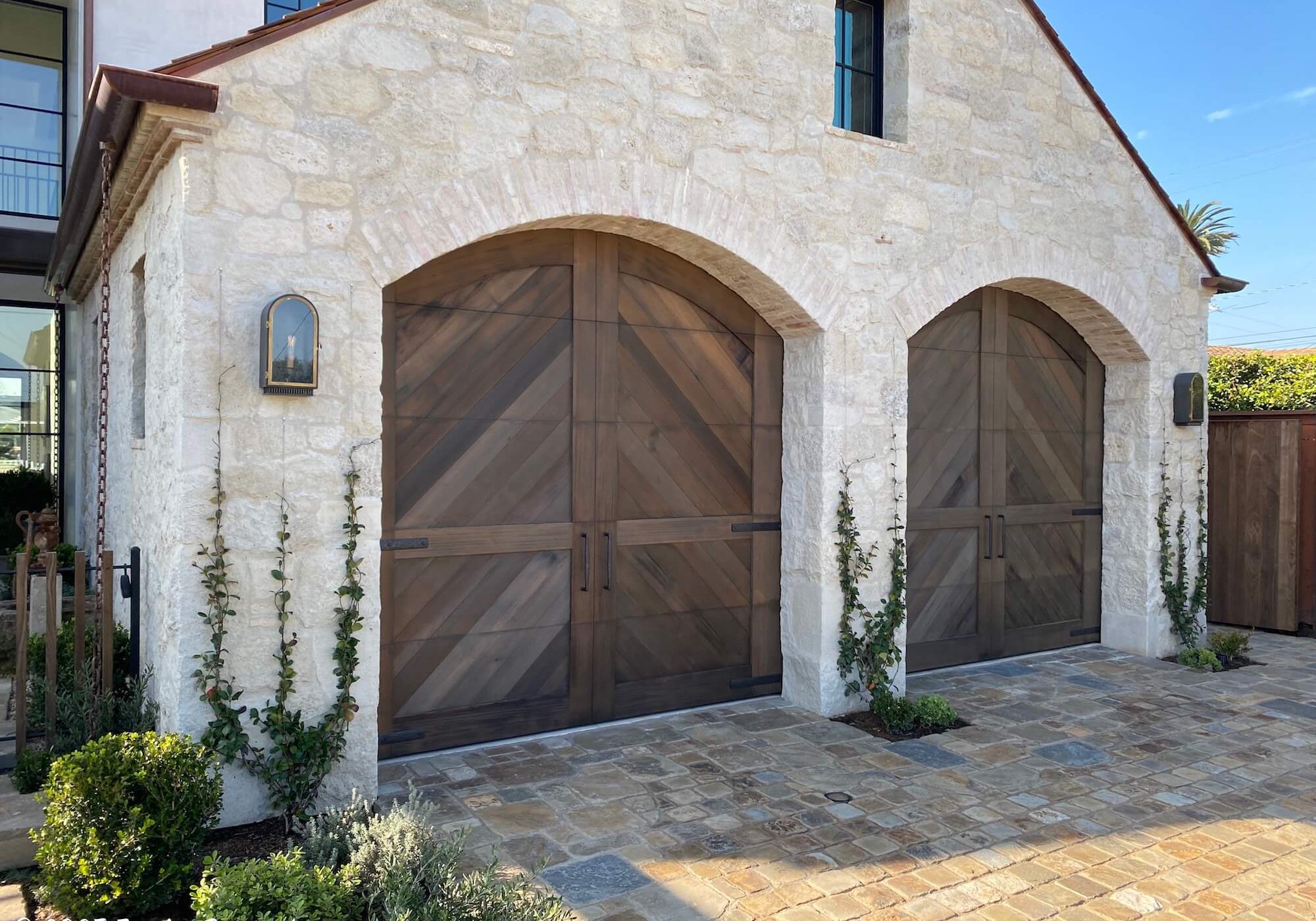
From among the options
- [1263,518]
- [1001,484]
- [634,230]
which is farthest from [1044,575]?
[634,230]

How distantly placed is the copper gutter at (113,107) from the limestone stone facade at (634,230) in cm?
13

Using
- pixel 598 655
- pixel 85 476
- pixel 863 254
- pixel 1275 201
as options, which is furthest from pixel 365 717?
pixel 1275 201

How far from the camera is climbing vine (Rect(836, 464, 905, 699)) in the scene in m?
6.05

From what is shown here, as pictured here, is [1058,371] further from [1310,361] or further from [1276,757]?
[1310,361]

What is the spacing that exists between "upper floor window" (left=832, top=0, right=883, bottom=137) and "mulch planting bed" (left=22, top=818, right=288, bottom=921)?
570 cm

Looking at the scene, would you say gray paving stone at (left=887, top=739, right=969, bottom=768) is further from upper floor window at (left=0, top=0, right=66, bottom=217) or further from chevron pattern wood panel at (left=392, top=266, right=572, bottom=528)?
upper floor window at (left=0, top=0, right=66, bottom=217)

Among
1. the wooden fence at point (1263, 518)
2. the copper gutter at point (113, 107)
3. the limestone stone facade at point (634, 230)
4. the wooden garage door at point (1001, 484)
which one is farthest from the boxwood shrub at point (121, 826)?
the wooden fence at point (1263, 518)

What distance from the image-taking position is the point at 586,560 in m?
5.54

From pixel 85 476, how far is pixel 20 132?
15.2ft

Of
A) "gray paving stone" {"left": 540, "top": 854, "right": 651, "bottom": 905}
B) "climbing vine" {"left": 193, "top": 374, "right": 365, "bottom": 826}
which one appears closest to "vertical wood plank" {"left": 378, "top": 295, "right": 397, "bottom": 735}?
"climbing vine" {"left": 193, "top": 374, "right": 365, "bottom": 826}

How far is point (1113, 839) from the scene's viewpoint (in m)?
4.25

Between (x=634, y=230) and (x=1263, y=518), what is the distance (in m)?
6.99

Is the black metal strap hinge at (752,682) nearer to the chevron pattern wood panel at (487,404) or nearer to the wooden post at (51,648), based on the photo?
the chevron pattern wood panel at (487,404)

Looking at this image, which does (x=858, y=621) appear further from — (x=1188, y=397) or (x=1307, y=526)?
(x=1307, y=526)
